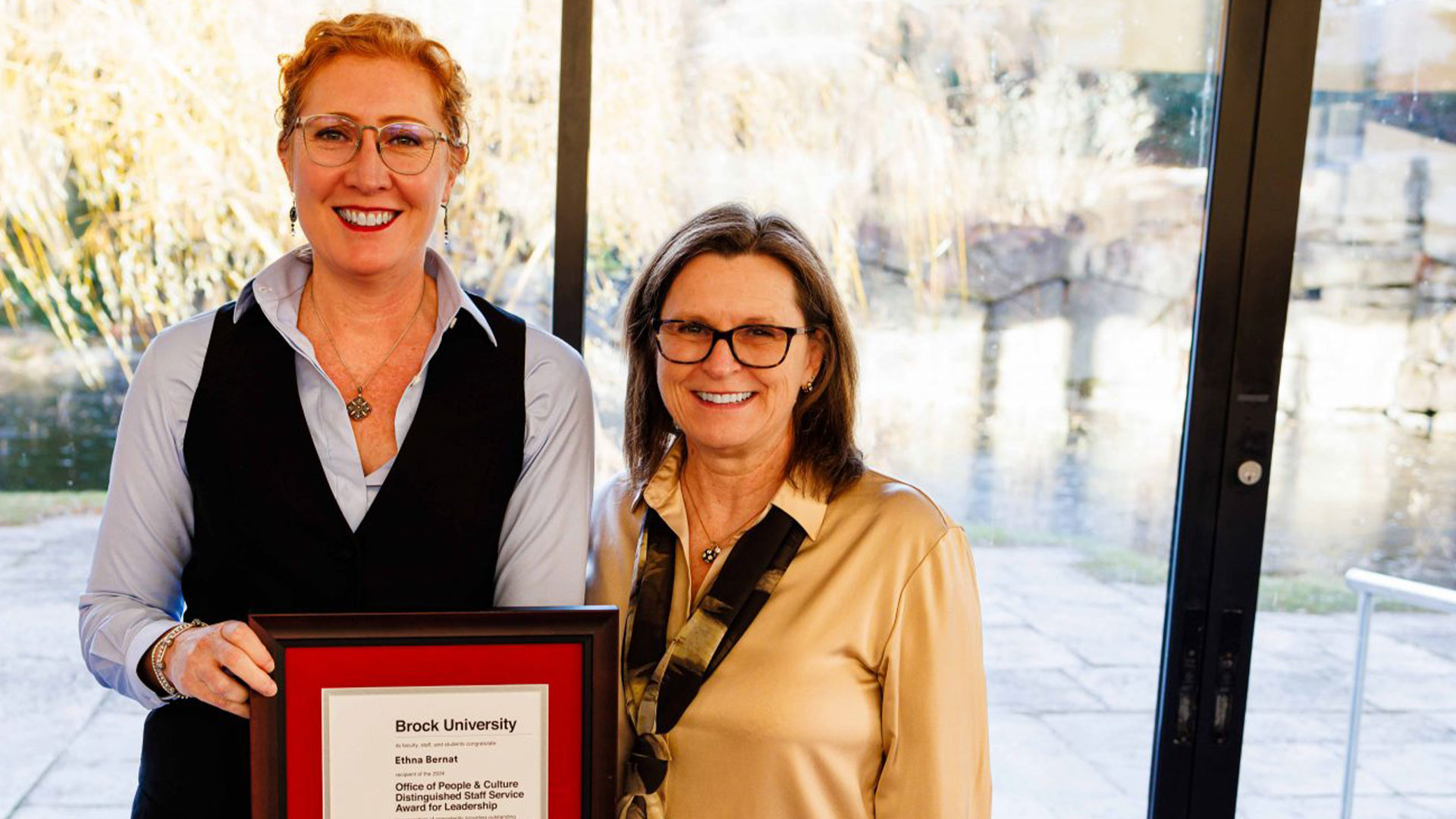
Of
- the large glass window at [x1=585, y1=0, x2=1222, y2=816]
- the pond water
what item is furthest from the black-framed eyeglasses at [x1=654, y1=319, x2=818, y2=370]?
the pond water

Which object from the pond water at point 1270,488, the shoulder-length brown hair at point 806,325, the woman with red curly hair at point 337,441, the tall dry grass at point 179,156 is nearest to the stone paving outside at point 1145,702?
the pond water at point 1270,488

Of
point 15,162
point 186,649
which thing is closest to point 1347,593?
point 186,649

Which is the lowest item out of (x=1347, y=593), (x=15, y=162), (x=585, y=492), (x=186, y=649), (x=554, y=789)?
(x=1347, y=593)

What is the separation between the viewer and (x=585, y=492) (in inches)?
65.8

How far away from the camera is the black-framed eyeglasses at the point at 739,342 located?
1.64 m

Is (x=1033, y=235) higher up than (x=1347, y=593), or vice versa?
(x=1033, y=235)

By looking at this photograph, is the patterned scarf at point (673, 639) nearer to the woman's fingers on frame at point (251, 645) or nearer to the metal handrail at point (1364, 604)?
the woman's fingers on frame at point (251, 645)

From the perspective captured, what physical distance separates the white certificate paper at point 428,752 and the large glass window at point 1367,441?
2.17 m

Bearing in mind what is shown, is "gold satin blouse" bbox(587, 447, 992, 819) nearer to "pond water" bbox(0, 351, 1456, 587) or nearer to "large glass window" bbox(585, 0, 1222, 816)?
"large glass window" bbox(585, 0, 1222, 816)

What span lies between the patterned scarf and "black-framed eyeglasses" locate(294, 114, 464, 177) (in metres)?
0.65

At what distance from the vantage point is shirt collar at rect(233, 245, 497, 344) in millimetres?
1575

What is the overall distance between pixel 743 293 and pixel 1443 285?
6.84ft

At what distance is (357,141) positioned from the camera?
151cm

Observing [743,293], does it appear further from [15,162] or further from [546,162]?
[15,162]
